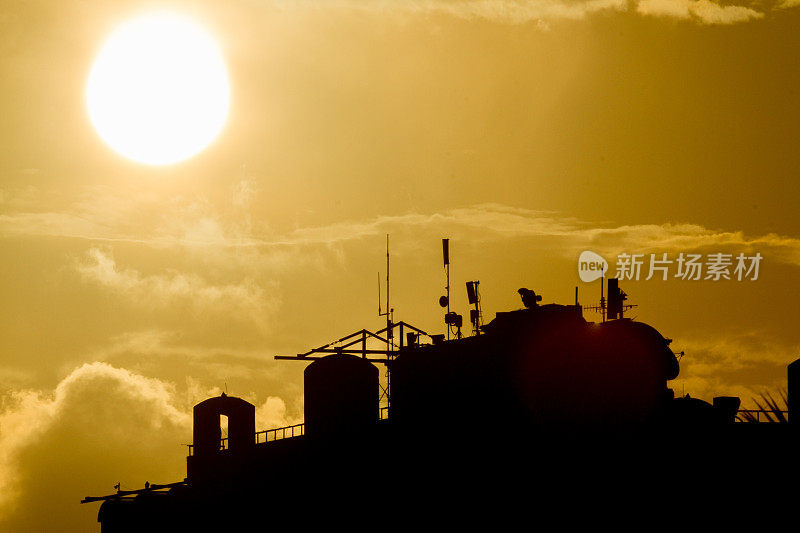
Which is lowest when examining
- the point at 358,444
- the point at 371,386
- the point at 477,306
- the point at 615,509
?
the point at 615,509

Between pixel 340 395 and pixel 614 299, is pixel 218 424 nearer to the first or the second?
pixel 340 395

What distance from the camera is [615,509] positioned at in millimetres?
41469

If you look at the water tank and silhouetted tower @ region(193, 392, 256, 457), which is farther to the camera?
silhouetted tower @ region(193, 392, 256, 457)

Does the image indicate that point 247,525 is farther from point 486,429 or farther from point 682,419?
point 682,419

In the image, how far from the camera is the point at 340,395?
56281 millimetres

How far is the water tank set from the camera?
56000 millimetres

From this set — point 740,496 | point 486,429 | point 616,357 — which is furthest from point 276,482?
point 740,496

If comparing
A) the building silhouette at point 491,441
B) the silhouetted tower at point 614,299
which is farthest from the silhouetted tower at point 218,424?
the silhouetted tower at point 614,299

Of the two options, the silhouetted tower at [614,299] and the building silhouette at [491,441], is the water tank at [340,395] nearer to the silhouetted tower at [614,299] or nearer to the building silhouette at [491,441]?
the building silhouette at [491,441]

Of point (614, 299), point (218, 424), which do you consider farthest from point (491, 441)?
point (218, 424)

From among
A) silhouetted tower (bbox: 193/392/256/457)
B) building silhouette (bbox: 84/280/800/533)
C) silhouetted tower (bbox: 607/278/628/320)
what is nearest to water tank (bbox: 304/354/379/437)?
building silhouette (bbox: 84/280/800/533)

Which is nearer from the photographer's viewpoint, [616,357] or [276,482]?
[616,357]

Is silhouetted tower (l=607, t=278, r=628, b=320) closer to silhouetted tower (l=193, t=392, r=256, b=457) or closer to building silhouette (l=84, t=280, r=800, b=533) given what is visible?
building silhouette (l=84, t=280, r=800, b=533)

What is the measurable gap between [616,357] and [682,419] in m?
4.03
